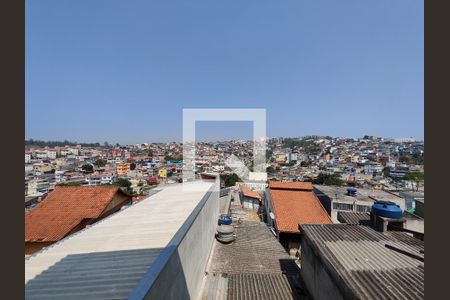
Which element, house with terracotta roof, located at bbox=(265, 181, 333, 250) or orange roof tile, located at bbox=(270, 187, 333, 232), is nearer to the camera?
house with terracotta roof, located at bbox=(265, 181, 333, 250)

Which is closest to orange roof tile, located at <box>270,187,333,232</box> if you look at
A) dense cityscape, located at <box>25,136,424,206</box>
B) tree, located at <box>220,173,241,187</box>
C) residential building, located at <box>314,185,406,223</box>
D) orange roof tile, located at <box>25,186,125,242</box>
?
residential building, located at <box>314,185,406,223</box>

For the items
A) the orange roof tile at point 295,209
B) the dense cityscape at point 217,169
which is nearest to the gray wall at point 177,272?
the orange roof tile at point 295,209

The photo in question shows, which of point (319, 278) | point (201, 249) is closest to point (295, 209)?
point (319, 278)

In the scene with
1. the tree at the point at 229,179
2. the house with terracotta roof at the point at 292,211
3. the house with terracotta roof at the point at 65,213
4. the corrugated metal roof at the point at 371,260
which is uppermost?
the corrugated metal roof at the point at 371,260

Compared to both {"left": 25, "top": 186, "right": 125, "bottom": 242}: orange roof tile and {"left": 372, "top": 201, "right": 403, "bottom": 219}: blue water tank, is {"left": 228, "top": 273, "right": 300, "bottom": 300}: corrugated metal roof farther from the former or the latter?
{"left": 25, "top": 186, "right": 125, "bottom": 242}: orange roof tile

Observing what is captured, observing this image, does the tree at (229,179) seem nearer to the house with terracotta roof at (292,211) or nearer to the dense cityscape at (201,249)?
the house with terracotta roof at (292,211)

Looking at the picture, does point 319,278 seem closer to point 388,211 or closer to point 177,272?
point 388,211

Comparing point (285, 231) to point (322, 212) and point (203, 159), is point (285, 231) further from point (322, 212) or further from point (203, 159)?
point (203, 159)
